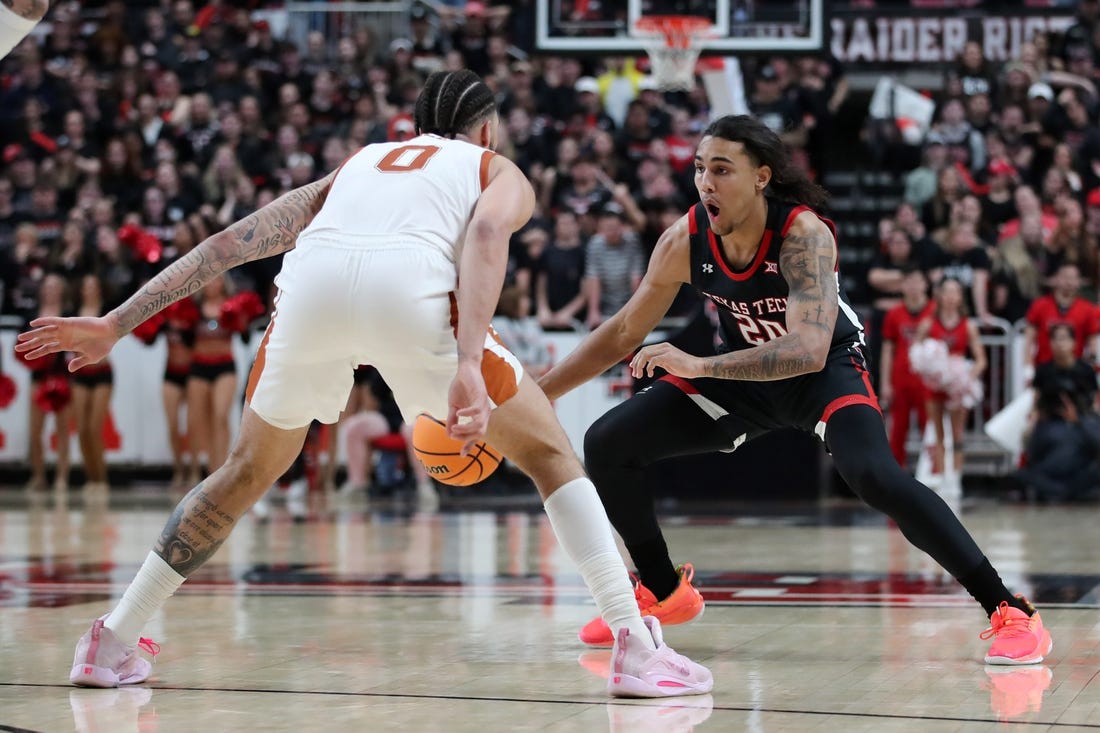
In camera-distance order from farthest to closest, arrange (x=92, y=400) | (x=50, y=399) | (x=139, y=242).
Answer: (x=92, y=400) → (x=50, y=399) → (x=139, y=242)

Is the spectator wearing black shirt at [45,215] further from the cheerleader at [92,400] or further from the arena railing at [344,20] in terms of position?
the arena railing at [344,20]

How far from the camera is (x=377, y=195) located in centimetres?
486

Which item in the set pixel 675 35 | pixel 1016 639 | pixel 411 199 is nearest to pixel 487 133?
pixel 411 199

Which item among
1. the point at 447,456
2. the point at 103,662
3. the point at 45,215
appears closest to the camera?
the point at 103,662

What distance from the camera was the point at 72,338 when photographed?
4781 mm

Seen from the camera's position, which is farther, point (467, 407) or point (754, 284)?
point (754, 284)

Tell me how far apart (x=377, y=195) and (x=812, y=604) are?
313 centimetres

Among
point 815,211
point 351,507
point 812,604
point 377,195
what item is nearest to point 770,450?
point 351,507

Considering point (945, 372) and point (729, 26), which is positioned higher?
point (729, 26)

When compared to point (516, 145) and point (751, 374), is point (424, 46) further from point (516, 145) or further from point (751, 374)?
point (751, 374)

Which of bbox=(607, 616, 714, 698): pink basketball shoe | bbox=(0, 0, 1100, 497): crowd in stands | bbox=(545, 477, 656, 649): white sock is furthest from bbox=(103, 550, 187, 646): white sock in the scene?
bbox=(0, 0, 1100, 497): crowd in stands

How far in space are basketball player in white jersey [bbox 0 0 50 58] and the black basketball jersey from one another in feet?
8.12

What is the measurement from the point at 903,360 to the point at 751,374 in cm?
994

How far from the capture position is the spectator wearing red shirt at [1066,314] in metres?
14.5
